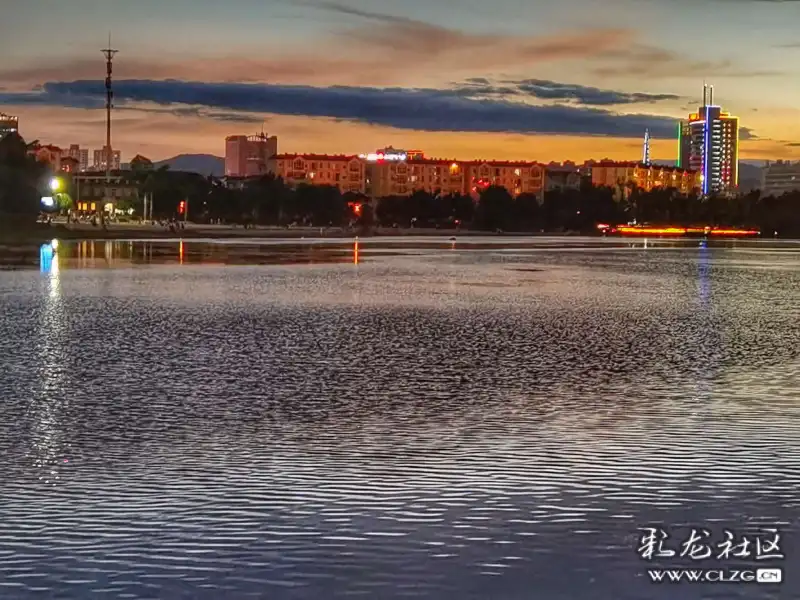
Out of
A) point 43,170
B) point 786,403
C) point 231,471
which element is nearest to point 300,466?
point 231,471

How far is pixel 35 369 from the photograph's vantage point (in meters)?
13.9

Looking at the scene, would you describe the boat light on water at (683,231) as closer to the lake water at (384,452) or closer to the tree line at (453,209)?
the tree line at (453,209)

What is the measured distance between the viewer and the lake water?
251 inches

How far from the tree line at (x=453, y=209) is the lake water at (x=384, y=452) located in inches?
5039

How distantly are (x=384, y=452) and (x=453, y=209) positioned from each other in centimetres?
A: 15387

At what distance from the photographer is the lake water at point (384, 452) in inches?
251

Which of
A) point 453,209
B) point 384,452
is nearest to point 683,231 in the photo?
point 453,209

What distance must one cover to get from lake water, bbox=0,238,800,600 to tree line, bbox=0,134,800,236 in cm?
12800

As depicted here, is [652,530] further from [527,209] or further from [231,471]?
[527,209]

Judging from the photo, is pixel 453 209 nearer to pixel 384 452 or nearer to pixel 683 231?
pixel 683 231

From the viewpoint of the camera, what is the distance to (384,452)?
9266mm

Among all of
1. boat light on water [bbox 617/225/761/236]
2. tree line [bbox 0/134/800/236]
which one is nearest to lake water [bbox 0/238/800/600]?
tree line [bbox 0/134/800/236]

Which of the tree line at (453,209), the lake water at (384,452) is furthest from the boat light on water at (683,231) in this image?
the lake water at (384,452)

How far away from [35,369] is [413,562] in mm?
8624
